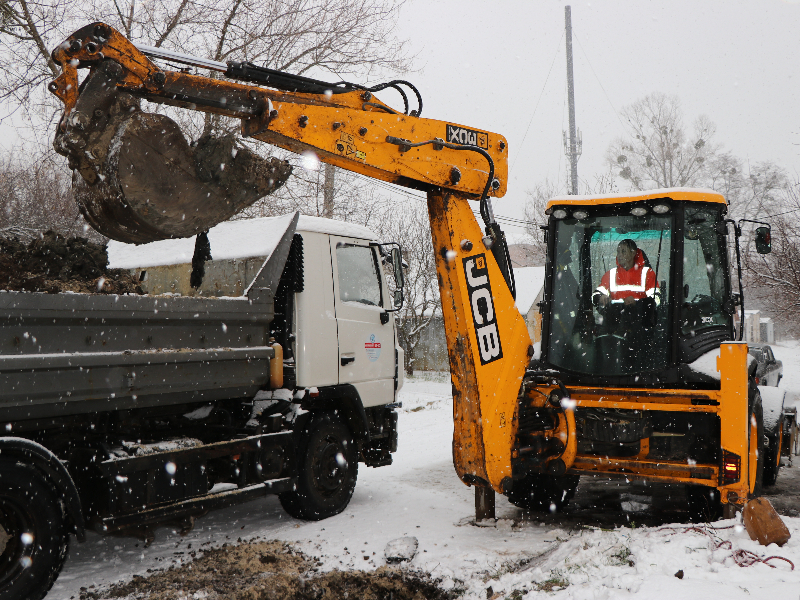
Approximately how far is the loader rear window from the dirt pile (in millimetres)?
2002

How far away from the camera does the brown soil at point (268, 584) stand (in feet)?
13.0

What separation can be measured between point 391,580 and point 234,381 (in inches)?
69.0

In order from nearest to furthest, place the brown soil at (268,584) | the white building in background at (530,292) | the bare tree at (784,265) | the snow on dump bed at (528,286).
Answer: the brown soil at (268,584)
the bare tree at (784,265)
the white building in background at (530,292)
the snow on dump bed at (528,286)

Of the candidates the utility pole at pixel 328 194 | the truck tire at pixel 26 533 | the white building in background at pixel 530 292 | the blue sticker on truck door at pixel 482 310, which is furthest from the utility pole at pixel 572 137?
the truck tire at pixel 26 533

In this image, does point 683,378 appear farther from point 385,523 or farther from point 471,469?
point 385,523

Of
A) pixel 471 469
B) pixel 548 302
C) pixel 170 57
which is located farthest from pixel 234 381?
pixel 548 302

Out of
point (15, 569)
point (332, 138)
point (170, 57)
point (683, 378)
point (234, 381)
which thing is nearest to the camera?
point (15, 569)

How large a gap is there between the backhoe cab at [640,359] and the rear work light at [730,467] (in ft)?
0.03

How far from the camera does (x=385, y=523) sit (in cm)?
543

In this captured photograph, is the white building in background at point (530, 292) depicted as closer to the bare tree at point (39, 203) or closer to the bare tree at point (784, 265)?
the bare tree at point (784, 265)

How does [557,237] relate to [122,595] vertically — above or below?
above

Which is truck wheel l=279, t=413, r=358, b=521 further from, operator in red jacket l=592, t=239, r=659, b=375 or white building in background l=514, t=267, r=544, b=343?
white building in background l=514, t=267, r=544, b=343

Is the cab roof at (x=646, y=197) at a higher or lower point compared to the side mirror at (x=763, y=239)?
higher

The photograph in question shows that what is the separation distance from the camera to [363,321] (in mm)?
6020
